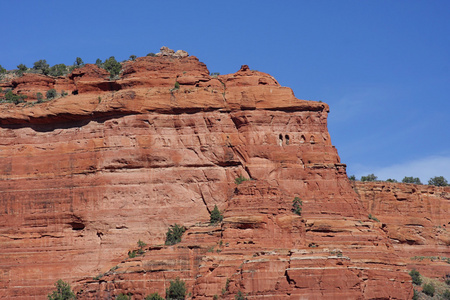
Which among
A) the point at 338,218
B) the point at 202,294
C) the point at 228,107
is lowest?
the point at 202,294

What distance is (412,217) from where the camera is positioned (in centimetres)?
12269

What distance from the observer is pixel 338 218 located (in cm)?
9994

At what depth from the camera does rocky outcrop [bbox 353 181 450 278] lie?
394ft

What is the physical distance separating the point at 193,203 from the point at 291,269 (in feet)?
44.4

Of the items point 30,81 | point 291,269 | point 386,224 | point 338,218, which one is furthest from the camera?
point 386,224

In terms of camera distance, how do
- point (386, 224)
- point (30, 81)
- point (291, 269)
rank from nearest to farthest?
point (291, 269) → point (30, 81) → point (386, 224)

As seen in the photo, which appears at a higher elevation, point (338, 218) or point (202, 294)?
point (338, 218)

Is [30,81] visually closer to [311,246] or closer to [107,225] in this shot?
[107,225]

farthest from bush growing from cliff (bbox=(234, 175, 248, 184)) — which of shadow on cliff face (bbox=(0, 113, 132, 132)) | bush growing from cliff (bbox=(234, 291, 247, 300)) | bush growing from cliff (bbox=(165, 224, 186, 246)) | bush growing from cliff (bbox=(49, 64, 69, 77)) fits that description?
bush growing from cliff (bbox=(49, 64, 69, 77))

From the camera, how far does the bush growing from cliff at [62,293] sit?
313 feet

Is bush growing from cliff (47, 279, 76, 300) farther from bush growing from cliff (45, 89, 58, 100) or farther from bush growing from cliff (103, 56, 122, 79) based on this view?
bush growing from cliff (103, 56, 122, 79)

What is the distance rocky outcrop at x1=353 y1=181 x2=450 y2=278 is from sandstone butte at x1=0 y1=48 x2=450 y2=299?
18.6m

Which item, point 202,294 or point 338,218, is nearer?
point 202,294

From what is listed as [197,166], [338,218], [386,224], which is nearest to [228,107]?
[197,166]
